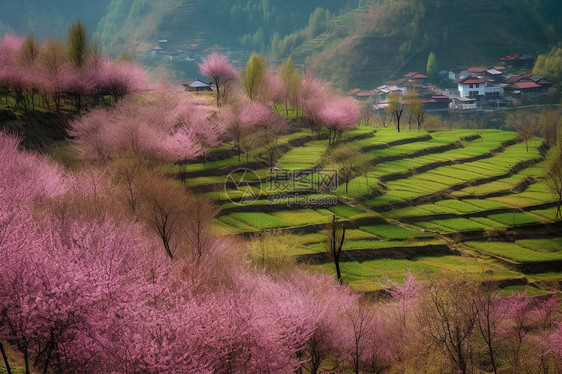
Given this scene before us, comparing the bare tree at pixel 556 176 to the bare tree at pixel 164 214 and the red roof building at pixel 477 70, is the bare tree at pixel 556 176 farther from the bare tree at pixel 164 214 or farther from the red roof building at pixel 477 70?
the red roof building at pixel 477 70

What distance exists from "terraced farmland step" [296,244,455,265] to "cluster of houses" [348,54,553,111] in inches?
3884

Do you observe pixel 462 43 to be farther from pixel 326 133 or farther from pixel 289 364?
pixel 289 364

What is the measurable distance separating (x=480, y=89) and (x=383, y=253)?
109117 millimetres

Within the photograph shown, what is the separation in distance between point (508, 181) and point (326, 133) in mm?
26606

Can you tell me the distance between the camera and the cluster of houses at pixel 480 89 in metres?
134

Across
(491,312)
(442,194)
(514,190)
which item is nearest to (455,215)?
(442,194)

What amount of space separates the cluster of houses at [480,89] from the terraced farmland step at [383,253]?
9866 centimetres

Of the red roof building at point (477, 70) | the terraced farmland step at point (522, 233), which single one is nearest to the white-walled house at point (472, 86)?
the red roof building at point (477, 70)

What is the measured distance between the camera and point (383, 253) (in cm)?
4222

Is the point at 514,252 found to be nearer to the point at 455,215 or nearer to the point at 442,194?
the point at 455,215

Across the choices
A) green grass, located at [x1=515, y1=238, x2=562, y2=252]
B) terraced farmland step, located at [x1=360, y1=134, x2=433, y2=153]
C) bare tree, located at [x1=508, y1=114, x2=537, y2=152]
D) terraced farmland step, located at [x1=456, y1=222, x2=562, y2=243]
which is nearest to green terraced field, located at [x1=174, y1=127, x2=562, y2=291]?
green grass, located at [x1=515, y1=238, x2=562, y2=252]

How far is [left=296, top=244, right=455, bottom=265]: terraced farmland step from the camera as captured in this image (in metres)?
39.7

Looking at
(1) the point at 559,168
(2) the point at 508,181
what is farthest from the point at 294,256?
(2) the point at 508,181

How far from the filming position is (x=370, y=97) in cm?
14962
